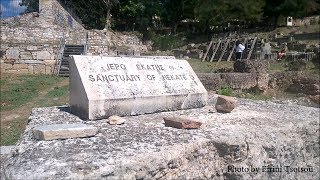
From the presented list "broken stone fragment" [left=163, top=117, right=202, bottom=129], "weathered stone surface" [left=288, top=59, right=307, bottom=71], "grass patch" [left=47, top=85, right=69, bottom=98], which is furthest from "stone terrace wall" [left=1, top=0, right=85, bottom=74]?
"broken stone fragment" [left=163, top=117, right=202, bottom=129]

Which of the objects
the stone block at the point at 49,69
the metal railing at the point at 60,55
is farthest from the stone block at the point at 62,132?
the stone block at the point at 49,69

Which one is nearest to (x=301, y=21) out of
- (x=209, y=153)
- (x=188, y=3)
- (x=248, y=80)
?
(x=188, y=3)

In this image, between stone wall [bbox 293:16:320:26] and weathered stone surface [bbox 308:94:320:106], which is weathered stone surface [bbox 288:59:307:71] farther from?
stone wall [bbox 293:16:320:26]

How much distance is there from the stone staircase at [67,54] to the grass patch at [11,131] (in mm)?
6334

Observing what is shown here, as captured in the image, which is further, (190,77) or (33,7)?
(33,7)

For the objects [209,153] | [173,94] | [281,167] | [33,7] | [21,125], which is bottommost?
[21,125]

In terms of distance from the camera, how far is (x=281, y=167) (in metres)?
3.63

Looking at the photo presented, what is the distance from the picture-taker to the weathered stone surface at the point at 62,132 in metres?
3.03

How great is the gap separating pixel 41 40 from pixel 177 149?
15.5 metres

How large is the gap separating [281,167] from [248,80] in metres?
6.83

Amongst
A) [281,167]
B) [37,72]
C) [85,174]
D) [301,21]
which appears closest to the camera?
[85,174]

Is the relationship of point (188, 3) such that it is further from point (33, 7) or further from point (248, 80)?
point (248, 80)

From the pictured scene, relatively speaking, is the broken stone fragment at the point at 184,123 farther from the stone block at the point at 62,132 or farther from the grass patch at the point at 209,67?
the grass patch at the point at 209,67

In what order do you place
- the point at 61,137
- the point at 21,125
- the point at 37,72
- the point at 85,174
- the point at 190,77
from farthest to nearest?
the point at 37,72, the point at 21,125, the point at 190,77, the point at 61,137, the point at 85,174
